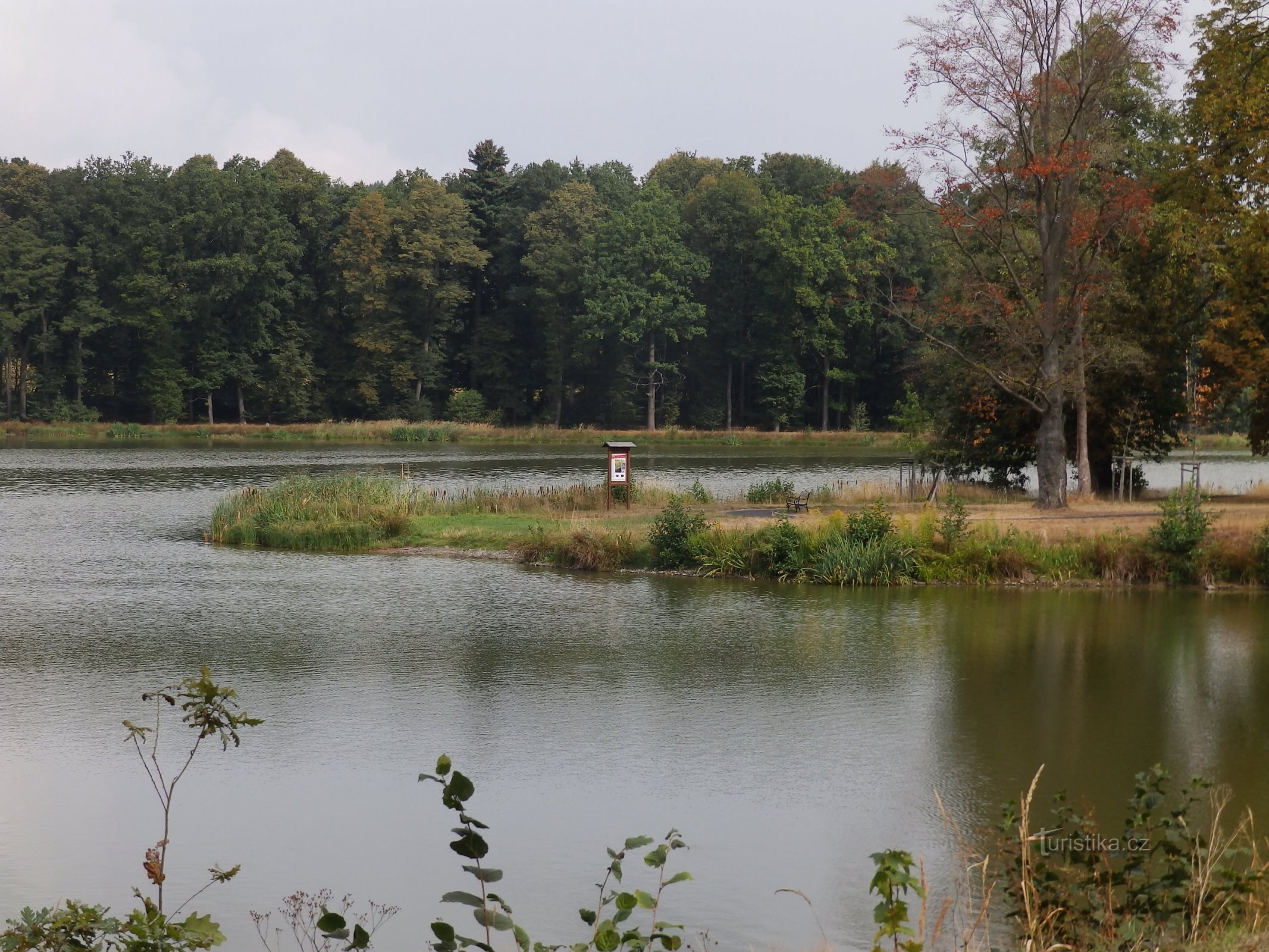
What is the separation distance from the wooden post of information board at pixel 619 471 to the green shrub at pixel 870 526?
659 centimetres

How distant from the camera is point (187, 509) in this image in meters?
32.0

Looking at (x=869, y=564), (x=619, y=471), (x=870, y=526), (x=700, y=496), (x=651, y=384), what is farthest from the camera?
(x=651, y=384)

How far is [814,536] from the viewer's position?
21297 mm

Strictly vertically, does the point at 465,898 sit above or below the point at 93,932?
above

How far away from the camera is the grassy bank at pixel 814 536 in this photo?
20.4 metres

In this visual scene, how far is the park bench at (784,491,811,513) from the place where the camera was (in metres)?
25.2

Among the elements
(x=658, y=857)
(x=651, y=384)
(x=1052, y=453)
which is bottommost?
(x=658, y=857)

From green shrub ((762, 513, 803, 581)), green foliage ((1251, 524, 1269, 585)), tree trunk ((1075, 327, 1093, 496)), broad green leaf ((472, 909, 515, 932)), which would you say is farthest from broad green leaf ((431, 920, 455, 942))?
tree trunk ((1075, 327, 1093, 496))

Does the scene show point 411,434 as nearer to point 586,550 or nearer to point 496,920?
point 586,550

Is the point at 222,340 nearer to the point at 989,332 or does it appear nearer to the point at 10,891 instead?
the point at 989,332

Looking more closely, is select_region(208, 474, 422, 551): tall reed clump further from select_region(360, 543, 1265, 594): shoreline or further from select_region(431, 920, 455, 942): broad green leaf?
select_region(431, 920, 455, 942): broad green leaf

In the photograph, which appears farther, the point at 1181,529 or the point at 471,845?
Result: the point at 1181,529

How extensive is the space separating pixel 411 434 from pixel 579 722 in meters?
54.1

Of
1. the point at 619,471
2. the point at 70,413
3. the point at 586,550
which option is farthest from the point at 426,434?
the point at 586,550
